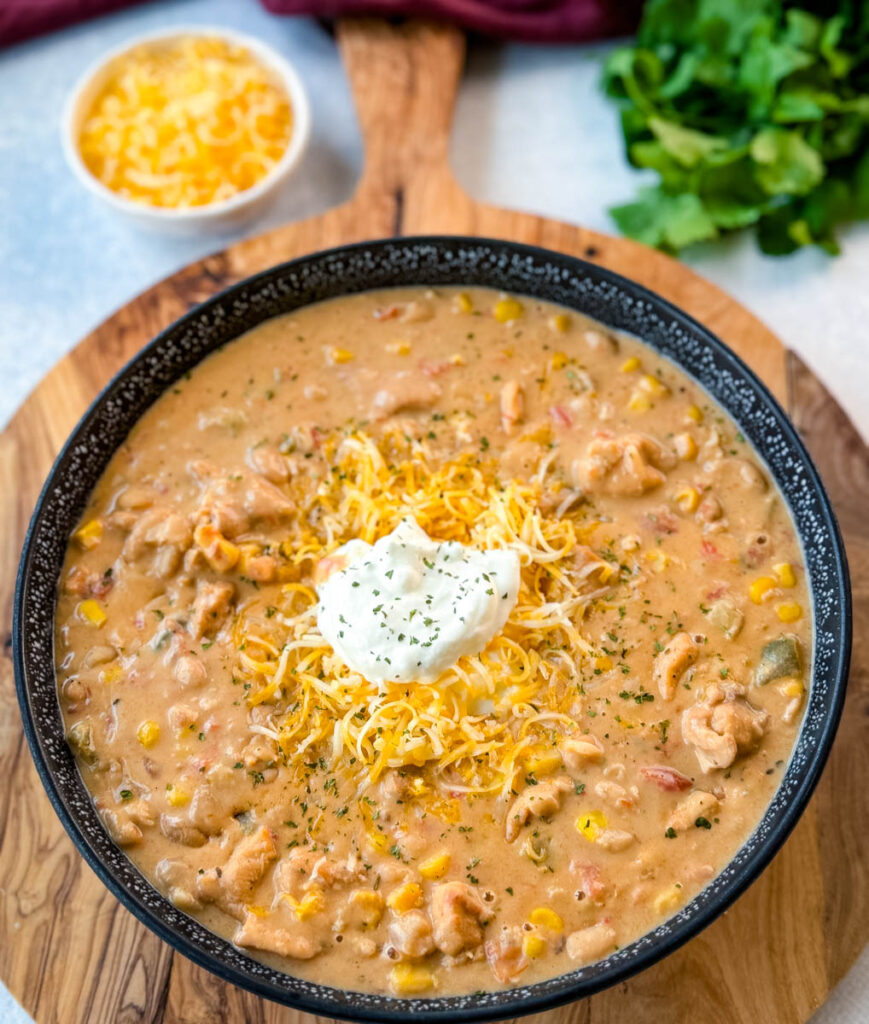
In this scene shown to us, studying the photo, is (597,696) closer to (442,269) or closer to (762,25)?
(442,269)

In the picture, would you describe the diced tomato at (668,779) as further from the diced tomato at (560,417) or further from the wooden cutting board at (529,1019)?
the diced tomato at (560,417)

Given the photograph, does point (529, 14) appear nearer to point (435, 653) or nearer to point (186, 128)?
point (186, 128)

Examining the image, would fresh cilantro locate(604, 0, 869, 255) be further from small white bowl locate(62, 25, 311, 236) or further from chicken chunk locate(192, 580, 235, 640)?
chicken chunk locate(192, 580, 235, 640)

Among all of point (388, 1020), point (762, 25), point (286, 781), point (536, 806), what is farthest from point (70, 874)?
point (762, 25)

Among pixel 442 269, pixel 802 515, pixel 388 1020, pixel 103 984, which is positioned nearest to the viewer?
pixel 388 1020

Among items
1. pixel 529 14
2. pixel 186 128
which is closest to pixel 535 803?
pixel 186 128
